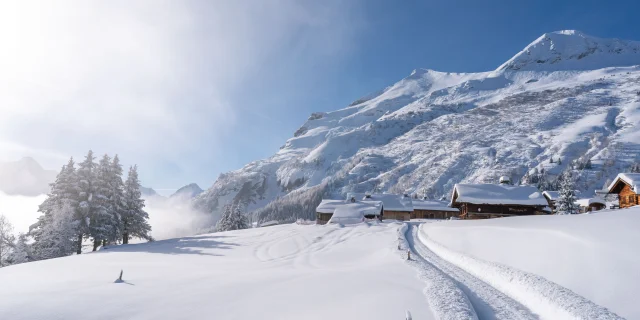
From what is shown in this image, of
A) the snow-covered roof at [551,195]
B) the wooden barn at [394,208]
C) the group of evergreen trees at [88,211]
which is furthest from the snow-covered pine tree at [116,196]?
the snow-covered roof at [551,195]

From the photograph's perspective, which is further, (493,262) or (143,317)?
(493,262)

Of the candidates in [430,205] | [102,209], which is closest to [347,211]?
[430,205]

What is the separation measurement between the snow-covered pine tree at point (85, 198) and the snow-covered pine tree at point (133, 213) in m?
4.02

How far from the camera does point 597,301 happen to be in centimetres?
995

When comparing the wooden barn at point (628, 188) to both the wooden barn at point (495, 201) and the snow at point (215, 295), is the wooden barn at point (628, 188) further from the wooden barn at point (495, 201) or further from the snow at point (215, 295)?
the snow at point (215, 295)

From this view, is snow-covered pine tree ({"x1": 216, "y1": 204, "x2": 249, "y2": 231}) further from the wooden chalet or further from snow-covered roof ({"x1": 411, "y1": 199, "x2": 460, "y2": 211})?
snow-covered roof ({"x1": 411, "y1": 199, "x2": 460, "y2": 211})

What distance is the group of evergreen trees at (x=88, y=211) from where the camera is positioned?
31.2 meters

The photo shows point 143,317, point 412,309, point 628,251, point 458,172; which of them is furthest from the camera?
point 458,172

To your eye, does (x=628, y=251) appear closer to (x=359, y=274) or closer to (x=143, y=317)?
(x=359, y=274)

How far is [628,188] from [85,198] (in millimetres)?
64136

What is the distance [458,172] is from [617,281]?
195243mm

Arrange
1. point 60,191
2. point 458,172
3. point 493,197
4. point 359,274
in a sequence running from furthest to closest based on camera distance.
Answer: point 458,172 < point 493,197 < point 60,191 < point 359,274

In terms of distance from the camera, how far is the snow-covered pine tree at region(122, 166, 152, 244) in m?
39.1

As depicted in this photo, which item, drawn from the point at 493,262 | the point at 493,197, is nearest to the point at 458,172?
the point at 493,197
